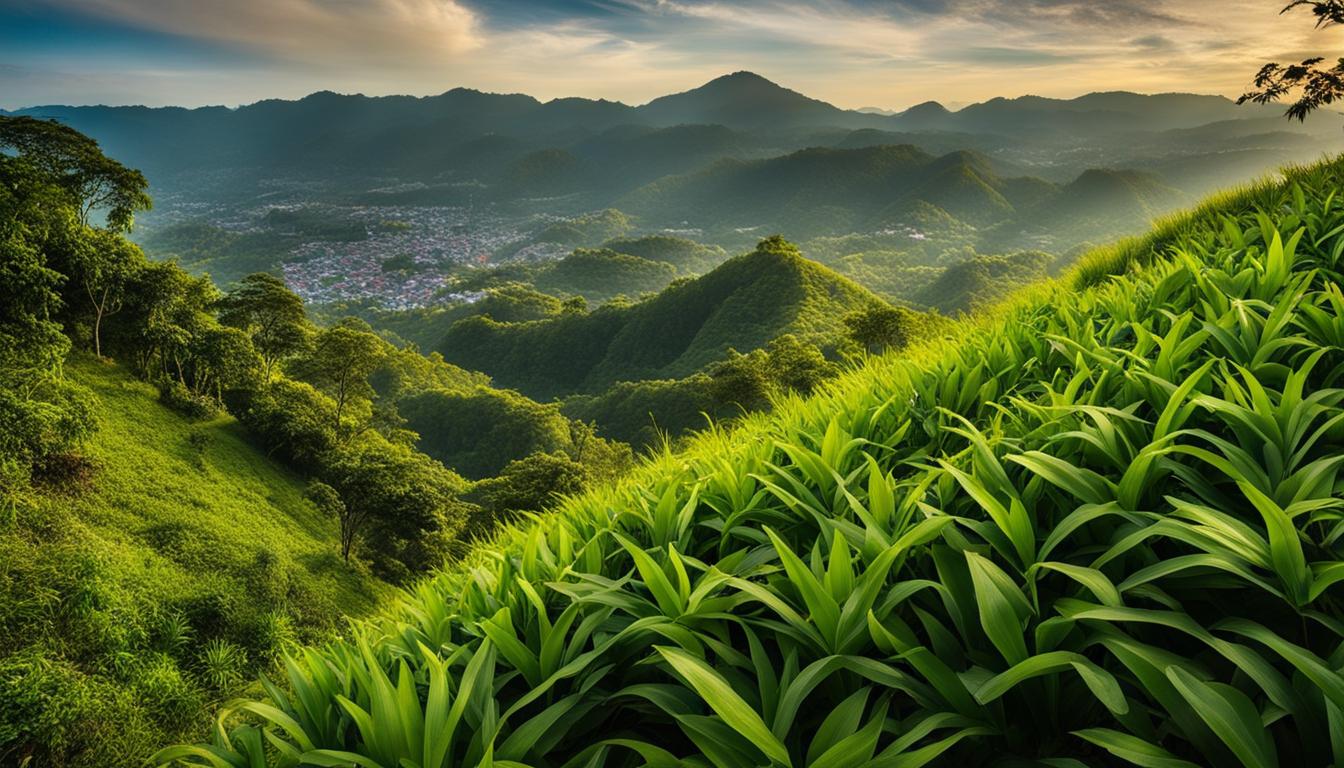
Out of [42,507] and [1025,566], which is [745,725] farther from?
[42,507]

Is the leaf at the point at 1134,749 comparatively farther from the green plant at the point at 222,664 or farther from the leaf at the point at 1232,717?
the green plant at the point at 222,664

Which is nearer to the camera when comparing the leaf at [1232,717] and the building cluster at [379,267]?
the leaf at [1232,717]

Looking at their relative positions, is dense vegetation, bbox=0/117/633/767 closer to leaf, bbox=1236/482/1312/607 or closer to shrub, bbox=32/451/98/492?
shrub, bbox=32/451/98/492

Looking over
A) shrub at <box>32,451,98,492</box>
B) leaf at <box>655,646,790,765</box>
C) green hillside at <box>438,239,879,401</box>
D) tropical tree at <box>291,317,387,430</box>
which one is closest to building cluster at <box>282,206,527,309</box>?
green hillside at <box>438,239,879,401</box>

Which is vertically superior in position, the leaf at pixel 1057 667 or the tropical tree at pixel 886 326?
the leaf at pixel 1057 667

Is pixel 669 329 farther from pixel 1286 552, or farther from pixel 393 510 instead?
pixel 1286 552

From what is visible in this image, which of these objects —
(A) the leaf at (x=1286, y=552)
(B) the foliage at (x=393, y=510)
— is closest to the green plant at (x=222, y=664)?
(B) the foliage at (x=393, y=510)

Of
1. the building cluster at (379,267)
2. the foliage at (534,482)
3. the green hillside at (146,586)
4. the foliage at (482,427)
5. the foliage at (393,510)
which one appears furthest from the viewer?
the building cluster at (379,267)

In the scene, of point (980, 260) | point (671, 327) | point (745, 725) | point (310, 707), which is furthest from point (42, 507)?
point (980, 260)
